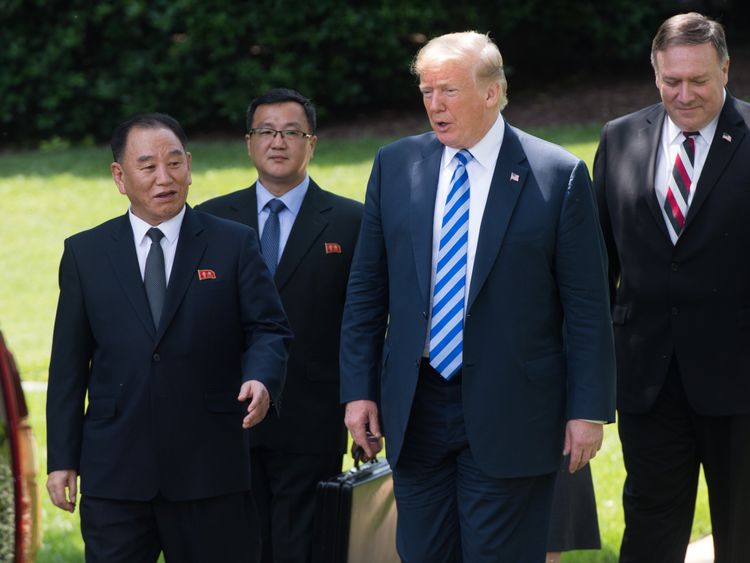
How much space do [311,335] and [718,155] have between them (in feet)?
5.84

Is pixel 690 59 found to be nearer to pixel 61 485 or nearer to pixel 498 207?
pixel 498 207

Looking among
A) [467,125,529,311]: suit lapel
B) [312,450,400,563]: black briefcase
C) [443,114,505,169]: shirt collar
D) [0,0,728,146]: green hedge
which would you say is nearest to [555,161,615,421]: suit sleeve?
[467,125,529,311]: suit lapel

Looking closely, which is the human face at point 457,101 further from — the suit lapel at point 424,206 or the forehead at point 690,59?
the forehead at point 690,59

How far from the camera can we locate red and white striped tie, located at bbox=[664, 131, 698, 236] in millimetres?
5668

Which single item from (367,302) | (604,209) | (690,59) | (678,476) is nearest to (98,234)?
(367,302)

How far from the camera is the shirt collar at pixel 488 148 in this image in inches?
196

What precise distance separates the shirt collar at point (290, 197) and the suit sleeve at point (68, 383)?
1.36 m

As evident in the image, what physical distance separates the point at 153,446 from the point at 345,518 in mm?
982

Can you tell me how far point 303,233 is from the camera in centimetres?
613

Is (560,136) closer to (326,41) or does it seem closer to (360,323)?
(326,41)

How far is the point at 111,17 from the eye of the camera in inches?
714

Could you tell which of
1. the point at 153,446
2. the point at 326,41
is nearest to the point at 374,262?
the point at 153,446

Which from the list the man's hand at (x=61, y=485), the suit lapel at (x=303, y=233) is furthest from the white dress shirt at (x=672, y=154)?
the man's hand at (x=61, y=485)

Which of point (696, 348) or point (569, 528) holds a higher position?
point (696, 348)
